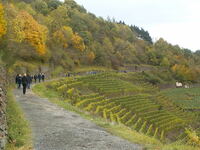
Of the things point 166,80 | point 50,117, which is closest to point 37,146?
point 50,117

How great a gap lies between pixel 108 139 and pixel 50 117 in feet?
14.3

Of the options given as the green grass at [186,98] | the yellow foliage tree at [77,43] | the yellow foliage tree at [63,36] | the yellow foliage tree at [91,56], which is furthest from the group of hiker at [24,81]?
the yellow foliage tree at [91,56]

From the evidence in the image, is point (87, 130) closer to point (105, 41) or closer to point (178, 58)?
point (105, 41)

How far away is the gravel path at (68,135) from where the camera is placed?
9.48 meters

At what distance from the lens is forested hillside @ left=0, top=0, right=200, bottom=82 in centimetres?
3972

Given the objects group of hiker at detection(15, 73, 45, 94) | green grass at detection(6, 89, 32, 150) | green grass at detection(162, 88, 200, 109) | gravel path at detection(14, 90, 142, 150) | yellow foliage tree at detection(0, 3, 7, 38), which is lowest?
green grass at detection(162, 88, 200, 109)

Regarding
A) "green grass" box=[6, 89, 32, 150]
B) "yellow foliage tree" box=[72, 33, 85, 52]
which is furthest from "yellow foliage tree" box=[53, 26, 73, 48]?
"green grass" box=[6, 89, 32, 150]

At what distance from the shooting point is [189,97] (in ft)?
232

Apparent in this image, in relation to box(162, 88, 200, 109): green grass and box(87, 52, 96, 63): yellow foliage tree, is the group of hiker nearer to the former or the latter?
box(162, 88, 200, 109): green grass

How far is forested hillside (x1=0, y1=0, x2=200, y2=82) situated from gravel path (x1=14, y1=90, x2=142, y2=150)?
12843 millimetres

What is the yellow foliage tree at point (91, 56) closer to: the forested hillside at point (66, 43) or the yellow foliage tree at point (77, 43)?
the forested hillside at point (66, 43)

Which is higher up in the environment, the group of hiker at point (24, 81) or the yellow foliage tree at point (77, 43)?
the yellow foliage tree at point (77, 43)

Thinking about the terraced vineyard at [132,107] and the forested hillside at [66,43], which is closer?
the terraced vineyard at [132,107]

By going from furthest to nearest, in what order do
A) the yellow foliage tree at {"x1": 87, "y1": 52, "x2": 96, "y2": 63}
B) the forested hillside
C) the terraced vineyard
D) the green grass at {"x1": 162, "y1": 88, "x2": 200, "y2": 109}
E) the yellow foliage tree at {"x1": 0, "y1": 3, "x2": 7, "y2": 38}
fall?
the yellow foliage tree at {"x1": 87, "y1": 52, "x2": 96, "y2": 63} < the green grass at {"x1": 162, "y1": 88, "x2": 200, "y2": 109} < the forested hillside < the terraced vineyard < the yellow foliage tree at {"x1": 0, "y1": 3, "x2": 7, "y2": 38}
